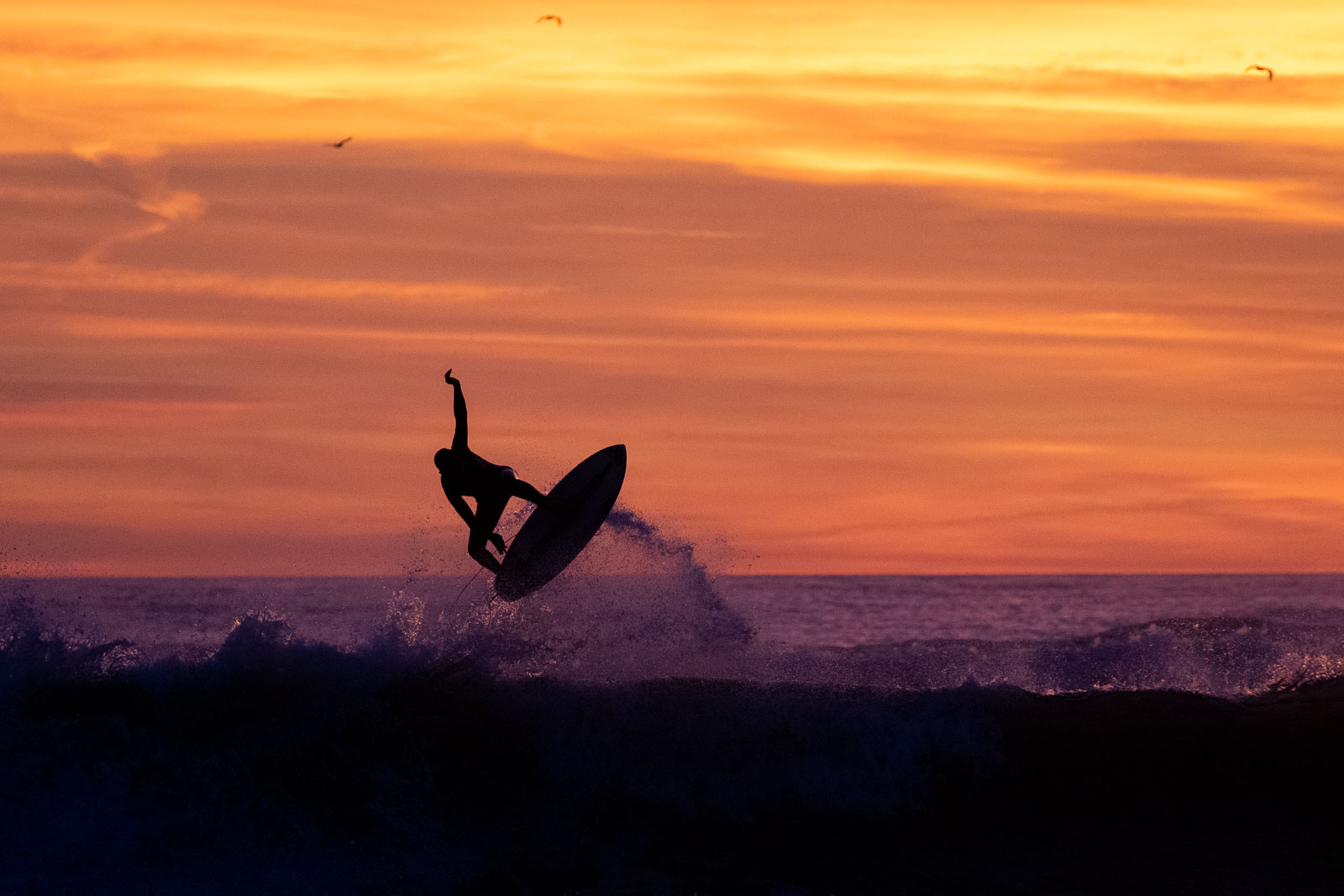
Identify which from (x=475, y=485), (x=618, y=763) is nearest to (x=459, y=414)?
(x=475, y=485)

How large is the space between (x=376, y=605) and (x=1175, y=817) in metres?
41.4

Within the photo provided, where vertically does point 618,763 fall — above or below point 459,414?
below

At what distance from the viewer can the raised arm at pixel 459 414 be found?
1089 centimetres

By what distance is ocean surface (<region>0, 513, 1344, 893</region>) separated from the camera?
33.1 ft

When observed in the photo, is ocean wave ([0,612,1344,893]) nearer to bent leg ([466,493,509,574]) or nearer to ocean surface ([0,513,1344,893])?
ocean surface ([0,513,1344,893])

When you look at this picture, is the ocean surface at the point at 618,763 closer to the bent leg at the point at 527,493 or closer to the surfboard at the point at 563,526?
the surfboard at the point at 563,526

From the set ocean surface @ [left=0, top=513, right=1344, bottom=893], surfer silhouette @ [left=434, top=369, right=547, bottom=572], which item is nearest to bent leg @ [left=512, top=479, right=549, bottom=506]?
surfer silhouette @ [left=434, top=369, right=547, bottom=572]

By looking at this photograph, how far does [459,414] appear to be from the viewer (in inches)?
436

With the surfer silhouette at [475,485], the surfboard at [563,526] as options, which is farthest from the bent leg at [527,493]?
the surfboard at [563,526]

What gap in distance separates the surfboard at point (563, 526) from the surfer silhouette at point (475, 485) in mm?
977

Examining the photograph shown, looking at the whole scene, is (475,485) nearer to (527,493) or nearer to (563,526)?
(527,493)

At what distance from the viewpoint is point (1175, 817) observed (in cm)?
1126

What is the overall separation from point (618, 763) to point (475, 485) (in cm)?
292

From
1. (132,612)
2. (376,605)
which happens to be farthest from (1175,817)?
(376,605)
